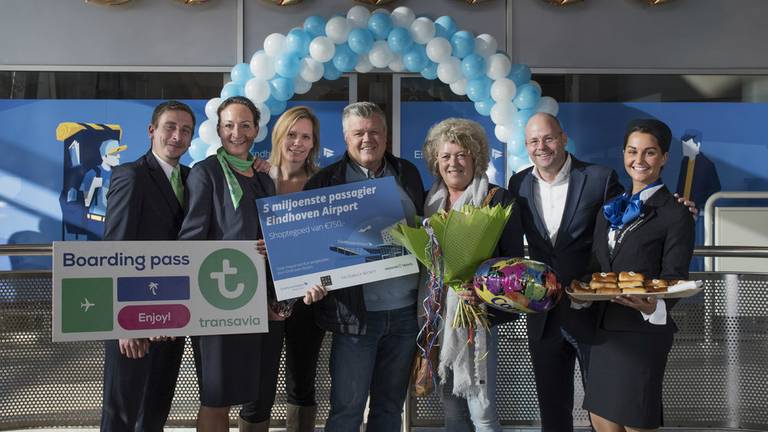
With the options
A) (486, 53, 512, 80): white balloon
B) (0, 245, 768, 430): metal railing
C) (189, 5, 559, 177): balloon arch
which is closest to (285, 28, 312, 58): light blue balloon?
(189, 5, 559, 177): balloon arch

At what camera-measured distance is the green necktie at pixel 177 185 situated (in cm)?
292

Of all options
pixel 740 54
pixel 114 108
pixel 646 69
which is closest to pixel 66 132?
pixel 114 108

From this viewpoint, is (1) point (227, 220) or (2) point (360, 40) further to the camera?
(2) point (360, 40)

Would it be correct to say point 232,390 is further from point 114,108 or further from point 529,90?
point 114,108

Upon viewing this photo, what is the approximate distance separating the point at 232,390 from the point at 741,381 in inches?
115

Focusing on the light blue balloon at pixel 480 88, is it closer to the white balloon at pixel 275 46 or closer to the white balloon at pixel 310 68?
the white balloon at pixel 310 68

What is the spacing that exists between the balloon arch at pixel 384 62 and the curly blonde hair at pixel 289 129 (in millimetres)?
2506

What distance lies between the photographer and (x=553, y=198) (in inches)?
119

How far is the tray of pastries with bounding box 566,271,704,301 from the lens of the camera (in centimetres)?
240

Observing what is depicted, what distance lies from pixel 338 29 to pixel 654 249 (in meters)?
3.99

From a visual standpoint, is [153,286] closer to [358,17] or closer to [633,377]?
[633,377]

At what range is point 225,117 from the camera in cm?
290

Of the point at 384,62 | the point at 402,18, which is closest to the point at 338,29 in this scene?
the point at 384,62

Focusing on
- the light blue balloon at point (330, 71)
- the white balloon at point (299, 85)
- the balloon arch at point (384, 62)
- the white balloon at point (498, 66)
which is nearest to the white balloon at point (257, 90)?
the balloon arch at point (384, 62)
